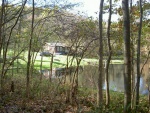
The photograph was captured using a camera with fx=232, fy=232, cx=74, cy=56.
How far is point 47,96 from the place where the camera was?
10.8 meters

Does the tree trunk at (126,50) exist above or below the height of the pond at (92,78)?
above

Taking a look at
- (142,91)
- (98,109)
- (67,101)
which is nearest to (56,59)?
(142,91)

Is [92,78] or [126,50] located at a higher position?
[126,50]

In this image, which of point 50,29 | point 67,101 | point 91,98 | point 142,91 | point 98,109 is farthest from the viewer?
point 142,91

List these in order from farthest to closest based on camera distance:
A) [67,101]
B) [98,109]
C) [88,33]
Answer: [88,33] < [67,101] < [98,109]

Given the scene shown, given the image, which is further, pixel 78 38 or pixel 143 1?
pixel 78 38

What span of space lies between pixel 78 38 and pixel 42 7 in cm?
225

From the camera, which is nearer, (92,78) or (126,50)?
(126,50)

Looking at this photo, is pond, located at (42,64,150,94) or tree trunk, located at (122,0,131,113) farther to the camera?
pond, located at (42,64,150,94)

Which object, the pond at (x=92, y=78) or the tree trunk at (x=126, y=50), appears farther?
the pond at (x=92, y=78)

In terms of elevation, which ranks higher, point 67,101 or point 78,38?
point 78,38

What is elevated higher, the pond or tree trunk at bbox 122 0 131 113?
tree trunk at bbox 122 0 131 113

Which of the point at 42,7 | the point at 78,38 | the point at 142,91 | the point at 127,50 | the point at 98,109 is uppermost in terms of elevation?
the point at 42,7

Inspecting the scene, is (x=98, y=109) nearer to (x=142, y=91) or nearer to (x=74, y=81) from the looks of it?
(x=74, y=81)
